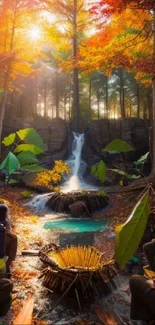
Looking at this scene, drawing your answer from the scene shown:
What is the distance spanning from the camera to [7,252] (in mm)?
5098

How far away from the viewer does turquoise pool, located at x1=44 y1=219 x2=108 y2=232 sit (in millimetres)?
9641

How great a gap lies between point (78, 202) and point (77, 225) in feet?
7.03

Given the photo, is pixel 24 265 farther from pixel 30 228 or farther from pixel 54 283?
pixel 30 228

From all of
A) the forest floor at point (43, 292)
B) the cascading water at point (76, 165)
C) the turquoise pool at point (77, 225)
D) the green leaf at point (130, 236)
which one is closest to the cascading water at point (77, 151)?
the cascading water at point (76, 165)

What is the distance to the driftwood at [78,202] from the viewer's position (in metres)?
12.6

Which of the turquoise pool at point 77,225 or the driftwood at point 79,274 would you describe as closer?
the driftwood at point 79,274

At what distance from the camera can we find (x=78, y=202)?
1249cm

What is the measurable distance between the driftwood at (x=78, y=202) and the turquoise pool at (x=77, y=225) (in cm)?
116

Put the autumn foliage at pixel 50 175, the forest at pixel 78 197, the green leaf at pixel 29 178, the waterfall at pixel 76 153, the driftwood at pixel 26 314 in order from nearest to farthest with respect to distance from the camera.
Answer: the driftwood at pixel 26 314 < the forest at pixel 78 197 < the autumn foliage at pixel 50 175 < the green leaf at pixel 29 178 < the waterfall at pixel 76 153

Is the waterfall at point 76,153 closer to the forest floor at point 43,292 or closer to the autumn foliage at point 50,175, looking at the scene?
the autumn foliage at point 50,175

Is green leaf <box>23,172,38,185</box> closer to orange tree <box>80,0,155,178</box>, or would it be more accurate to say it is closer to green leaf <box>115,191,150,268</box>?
orange tree <box>80,0,155,178</box>

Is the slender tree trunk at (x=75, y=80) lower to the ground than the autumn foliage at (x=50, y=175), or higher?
higher

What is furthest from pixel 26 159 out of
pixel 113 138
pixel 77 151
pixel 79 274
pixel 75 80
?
pixel 113 138

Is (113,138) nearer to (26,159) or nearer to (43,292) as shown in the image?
(26,159)
